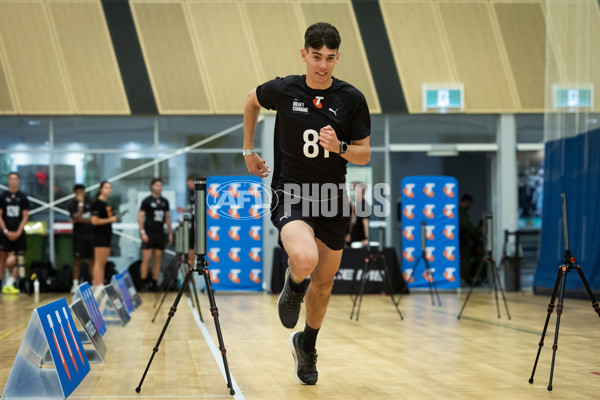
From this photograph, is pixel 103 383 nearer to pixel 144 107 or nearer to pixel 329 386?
pixel 329 386

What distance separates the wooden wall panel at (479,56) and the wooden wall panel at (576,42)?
187 cm

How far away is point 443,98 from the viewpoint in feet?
49.5

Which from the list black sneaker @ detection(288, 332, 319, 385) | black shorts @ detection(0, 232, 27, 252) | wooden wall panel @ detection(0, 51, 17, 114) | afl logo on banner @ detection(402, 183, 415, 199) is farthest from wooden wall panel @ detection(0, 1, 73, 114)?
black sneaker @ detection(288, 332, 319, 385)

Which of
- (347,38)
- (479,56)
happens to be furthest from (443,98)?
(347,38)

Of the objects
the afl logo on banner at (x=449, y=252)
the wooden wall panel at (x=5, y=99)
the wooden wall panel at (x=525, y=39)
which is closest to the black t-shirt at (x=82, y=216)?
the wooden wall panel at (x=5, y=99)

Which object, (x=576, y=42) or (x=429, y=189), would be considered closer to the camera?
(x=576, y=42)

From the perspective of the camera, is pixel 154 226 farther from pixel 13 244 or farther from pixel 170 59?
pixel 170 59

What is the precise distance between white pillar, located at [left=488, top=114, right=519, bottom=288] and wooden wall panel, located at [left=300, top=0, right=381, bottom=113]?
266 centimetres

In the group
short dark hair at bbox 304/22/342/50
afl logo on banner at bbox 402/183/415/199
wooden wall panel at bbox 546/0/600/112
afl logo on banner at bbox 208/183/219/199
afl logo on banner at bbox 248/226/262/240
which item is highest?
wooden wall panel at bbox 546/0/600/112

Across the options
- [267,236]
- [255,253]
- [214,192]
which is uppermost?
[214,192]

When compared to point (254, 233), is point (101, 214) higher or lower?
higher

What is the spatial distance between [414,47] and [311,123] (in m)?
11.3

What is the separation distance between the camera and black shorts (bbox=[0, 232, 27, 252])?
1331 cm

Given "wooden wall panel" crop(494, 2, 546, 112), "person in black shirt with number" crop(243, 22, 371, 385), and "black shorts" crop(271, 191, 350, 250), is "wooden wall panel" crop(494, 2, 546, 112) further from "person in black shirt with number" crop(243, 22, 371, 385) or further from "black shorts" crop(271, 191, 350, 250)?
"black shorts" crop(271, 191, 350, 250)
